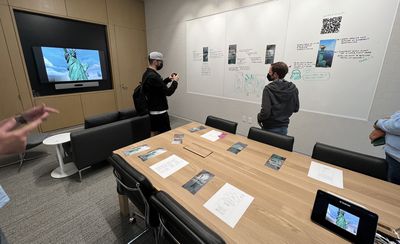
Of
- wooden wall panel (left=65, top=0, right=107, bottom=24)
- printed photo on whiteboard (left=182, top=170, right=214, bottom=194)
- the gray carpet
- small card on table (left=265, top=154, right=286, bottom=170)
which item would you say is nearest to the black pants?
the gray carpet

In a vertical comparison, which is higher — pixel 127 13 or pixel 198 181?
pixel 127 13

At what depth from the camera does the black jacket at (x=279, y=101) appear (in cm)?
191

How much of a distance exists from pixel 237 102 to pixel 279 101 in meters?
1.69

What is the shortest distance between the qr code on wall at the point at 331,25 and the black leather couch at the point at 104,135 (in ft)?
9.47

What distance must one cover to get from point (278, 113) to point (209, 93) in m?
2.30

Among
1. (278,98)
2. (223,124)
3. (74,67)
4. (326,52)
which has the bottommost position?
(223,124)

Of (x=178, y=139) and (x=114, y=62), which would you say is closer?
(x=178, y=139)

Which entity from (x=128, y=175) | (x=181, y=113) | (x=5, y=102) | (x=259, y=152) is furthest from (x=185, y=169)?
(x=5, y=102)

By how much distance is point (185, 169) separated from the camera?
4.32 feet

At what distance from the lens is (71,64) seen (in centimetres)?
397

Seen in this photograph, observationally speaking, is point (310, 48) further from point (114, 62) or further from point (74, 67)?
point (74, 67)

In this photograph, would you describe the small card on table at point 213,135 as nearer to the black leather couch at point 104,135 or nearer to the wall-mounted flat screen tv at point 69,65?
the black leather couch at point 104,135

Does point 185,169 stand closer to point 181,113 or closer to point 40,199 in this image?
point 40,199

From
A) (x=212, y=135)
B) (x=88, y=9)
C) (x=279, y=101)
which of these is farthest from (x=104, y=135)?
(x=88, y=9)
